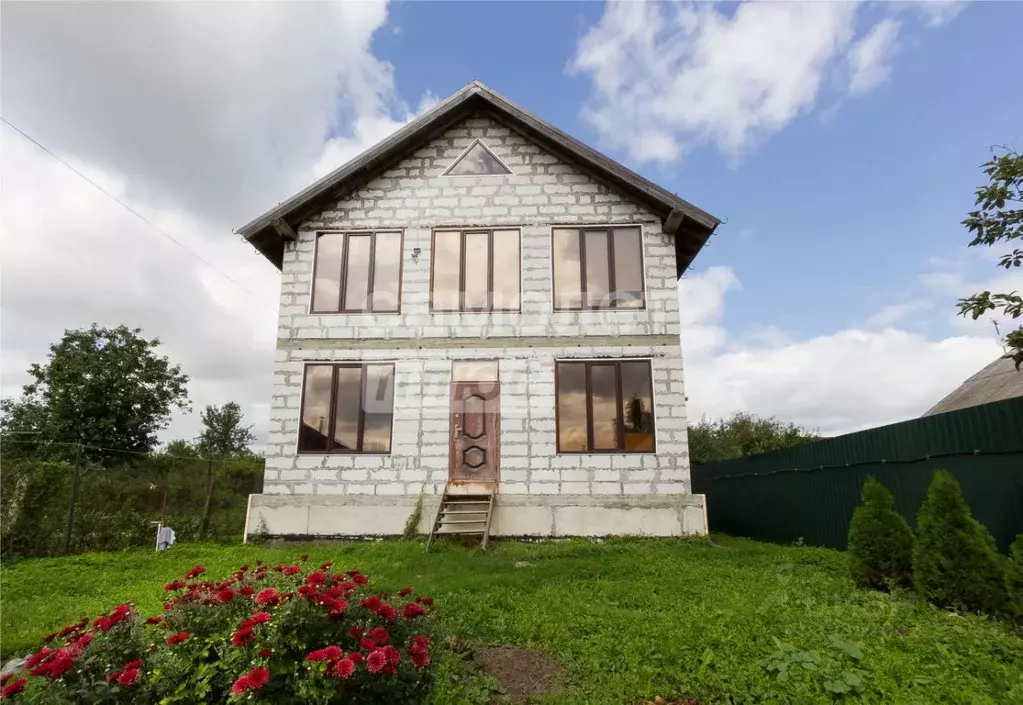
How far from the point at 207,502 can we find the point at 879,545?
11.8 m

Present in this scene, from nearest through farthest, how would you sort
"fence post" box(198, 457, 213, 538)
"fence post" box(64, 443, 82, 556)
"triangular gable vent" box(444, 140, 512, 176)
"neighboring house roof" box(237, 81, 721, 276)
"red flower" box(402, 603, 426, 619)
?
1. "red flower" box(402, 603, 426, 619)
2. "fence post" box(64, 443, 82, 556)
3. "neighboring house roof" box(237, 81, 721, 276)
4. "fence post" box(198, 457, 213, 538)
5. "triangular gable vent" box(444, 140, 512, 176)

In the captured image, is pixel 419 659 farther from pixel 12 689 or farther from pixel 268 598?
pixel 12 689

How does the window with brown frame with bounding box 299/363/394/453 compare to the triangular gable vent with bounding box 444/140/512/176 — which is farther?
the triangular gable vent with bounding box 444/140/512/176

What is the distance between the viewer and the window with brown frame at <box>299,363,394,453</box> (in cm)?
1058

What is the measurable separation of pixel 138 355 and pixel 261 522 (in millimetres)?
19775

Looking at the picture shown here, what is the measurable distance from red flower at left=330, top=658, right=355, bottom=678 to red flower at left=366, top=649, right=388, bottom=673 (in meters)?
0.08

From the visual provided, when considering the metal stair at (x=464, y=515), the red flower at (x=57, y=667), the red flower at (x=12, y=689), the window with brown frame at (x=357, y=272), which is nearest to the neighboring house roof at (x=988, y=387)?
the metal stair at (x=464, y=515)

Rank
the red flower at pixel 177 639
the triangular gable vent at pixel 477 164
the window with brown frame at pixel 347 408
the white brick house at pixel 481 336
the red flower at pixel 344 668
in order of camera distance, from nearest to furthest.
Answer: the red flower at pixel 344 668 → the red flower at pixel 177 639 → the white brick house at pixel 481 336 → the window with brown frame at pixel 347 408 → the triangular gable vent at pixel 477 164

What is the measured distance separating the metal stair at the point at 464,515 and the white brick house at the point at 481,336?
0.26m

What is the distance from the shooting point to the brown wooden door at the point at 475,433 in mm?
10445

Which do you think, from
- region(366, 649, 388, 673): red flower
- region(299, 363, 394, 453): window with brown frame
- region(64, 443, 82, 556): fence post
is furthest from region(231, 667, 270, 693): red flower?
region(64, 443, 82, 556): fence post

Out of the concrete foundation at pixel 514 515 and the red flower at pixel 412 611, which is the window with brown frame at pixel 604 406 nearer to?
the concrete foundation at pixel 514 515

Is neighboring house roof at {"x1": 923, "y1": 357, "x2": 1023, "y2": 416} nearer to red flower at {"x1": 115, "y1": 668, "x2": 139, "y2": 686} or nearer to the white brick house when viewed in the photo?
the white brick house

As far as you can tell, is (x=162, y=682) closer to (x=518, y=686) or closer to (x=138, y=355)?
(x=518, y=686)
